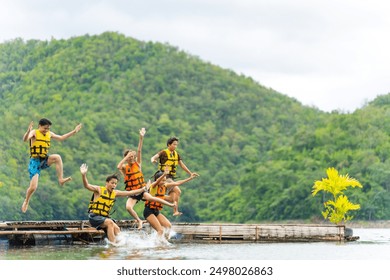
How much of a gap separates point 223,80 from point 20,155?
59.5 m

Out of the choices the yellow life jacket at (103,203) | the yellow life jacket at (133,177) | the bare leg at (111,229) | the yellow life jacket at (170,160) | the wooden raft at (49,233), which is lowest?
the wooden raft at (49,233)

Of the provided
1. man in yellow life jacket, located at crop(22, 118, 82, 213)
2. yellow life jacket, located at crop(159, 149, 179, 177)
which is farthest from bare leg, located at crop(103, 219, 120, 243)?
yellow life jacket, located at crop(159, 149, 179, 177)

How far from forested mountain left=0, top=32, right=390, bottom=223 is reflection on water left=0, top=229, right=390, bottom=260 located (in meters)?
57.0

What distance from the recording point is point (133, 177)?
21.7 m

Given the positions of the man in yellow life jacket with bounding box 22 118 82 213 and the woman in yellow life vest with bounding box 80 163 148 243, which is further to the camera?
the woman in yellow life vest with bounding box 80 163 148 243

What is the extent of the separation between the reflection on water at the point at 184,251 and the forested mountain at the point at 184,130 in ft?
187

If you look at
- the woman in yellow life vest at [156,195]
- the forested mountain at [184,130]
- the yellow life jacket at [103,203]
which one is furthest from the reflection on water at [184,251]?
the forested mountain at [184,130]

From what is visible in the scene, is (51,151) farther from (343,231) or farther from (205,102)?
(343,231)

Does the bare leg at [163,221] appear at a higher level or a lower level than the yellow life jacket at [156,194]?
lower

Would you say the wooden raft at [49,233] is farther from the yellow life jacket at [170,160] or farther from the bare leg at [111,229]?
the yellow life jacket at [170,160]

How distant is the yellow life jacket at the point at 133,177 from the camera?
71.0ft

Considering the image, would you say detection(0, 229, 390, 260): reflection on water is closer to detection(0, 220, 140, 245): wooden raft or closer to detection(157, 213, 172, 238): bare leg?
detection(0, 220, 140, 245): wooden raft

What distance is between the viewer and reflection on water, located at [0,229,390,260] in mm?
20438

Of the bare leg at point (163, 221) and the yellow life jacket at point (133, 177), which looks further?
the bare leg at point (163, 221)
